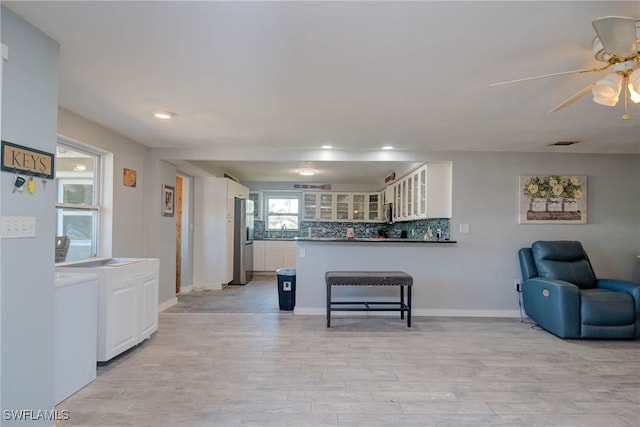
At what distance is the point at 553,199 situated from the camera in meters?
4.59

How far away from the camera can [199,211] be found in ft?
20.4

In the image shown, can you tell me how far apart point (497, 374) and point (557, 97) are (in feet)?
7.41

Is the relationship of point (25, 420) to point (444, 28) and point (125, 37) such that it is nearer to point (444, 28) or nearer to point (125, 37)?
point (125, 37)

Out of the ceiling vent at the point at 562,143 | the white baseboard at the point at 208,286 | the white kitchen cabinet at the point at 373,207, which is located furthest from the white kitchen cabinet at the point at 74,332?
the white kitchen cabinet at the point at 373,207

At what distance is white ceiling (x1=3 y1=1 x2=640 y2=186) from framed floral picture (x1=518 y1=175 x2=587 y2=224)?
0.69 m

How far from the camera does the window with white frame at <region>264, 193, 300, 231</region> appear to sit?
8750 millimetres

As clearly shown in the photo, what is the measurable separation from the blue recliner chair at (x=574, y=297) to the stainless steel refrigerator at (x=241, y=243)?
15.5ft

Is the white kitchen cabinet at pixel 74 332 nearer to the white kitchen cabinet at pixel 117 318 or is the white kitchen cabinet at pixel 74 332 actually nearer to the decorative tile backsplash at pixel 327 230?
the white kitchen cabinet at pixel 117 318

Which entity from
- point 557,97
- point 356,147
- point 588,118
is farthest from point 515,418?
point 356,147

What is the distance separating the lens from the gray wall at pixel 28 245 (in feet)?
5.50

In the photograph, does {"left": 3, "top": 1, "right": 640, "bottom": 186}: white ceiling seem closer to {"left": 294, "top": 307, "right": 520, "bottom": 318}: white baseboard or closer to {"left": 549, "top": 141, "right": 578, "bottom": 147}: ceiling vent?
{"left": 549, "top": 141, "right": 578, "bottom": 147}: ceiling vent

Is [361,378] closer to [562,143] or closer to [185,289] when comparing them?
[562,143]

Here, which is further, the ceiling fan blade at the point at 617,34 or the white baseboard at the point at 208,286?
the white baseboard at the point at 208,286

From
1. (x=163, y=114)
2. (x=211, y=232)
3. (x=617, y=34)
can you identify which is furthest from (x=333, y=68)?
(x=211, y=232)
